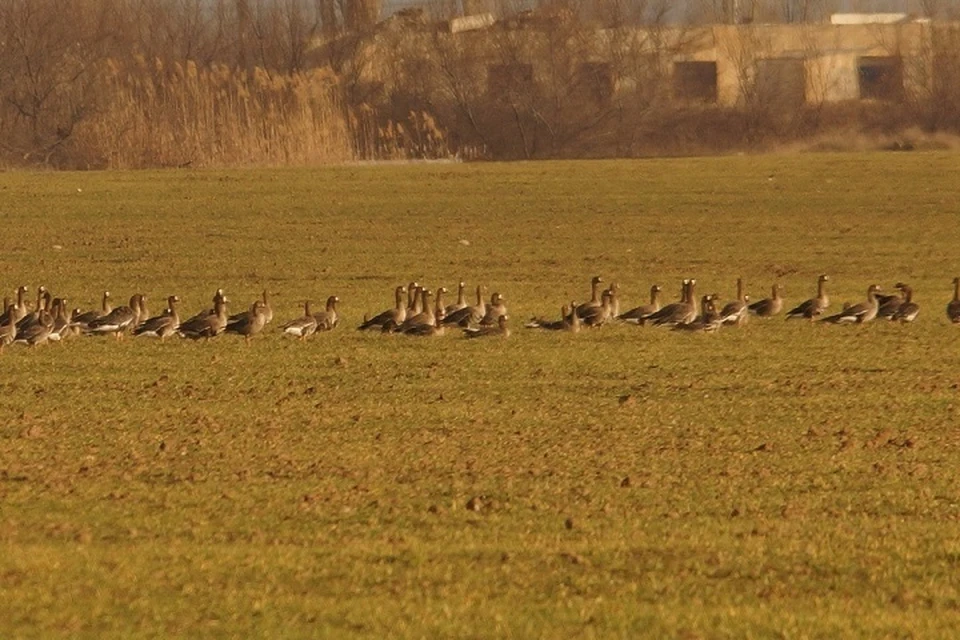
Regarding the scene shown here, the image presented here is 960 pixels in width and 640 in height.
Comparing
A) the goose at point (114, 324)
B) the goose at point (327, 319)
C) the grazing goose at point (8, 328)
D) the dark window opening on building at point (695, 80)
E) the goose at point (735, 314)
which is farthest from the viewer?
the dark window opening on building at point (695, 80)

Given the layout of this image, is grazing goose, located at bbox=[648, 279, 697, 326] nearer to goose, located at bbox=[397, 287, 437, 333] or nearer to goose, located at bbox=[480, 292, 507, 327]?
goose, located at bbox=[480, 292, 507, 327]

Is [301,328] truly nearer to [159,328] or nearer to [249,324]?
[249,324]

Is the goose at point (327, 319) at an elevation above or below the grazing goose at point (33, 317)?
below

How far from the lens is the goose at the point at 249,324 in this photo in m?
21.8

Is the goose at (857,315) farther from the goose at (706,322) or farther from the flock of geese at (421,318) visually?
the goose at (706,322)

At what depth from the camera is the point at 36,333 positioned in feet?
68.4

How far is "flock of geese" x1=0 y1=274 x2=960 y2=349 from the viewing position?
21672mm

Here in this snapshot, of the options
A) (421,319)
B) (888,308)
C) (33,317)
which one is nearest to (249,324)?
(421,319)

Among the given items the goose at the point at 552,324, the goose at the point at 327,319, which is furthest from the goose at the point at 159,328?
the goose at the point at 552,324

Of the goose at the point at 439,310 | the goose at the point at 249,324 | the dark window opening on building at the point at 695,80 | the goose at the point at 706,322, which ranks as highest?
the dark window opening on building at the point at 695,80

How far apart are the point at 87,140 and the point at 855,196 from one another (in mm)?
22453

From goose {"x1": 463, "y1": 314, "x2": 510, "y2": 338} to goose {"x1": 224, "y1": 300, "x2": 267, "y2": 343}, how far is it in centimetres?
227

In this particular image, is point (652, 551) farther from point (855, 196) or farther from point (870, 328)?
point (855, 196)

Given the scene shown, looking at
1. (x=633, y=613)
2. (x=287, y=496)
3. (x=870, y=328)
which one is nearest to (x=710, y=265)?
(x=870, y=328)
